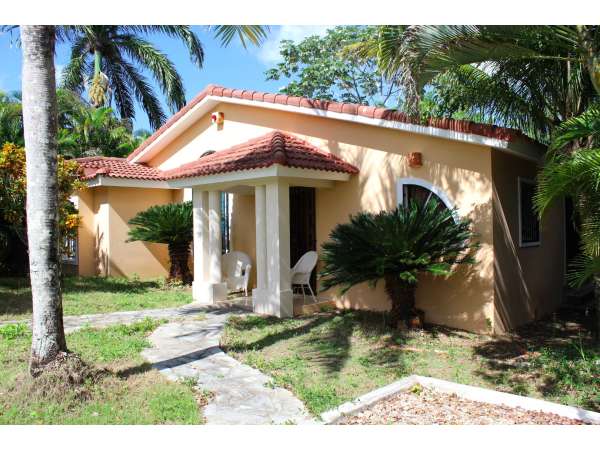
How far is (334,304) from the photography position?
1120 cm

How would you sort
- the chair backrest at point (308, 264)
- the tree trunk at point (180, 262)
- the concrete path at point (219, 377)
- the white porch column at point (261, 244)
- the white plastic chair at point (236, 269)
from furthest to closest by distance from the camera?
the tree trunk at point (180, 262)
the white plastic chair at point (236, 269)
the chair backrest at point (308, 264)
the white porch column at point (261, 244)
the concrete path at point (219, 377)

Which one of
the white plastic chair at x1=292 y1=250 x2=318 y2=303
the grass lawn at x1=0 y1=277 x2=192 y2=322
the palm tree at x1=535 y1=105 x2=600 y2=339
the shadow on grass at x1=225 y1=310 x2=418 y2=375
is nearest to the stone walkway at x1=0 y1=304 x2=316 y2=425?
the shadow on grass at x1=225 y1=310 x2=418 y2=375

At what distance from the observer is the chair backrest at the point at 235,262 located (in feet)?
41.9

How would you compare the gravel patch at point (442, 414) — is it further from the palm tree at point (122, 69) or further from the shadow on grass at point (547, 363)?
the palm tree at point (122, 69)

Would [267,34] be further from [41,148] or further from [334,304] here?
[334,304]

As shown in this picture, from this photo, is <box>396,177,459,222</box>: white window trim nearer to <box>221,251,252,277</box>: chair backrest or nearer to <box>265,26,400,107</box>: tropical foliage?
<box>221,251,252,277</box>: chair backrest

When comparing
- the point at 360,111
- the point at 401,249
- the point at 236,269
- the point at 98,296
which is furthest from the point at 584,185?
the point at 98,296

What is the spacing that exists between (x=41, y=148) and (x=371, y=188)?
658 centimetres

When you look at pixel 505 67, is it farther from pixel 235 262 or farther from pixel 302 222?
pixel 235 262

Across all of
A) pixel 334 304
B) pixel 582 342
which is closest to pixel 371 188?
pixel 334 304

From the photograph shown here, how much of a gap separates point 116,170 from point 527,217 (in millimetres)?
11712

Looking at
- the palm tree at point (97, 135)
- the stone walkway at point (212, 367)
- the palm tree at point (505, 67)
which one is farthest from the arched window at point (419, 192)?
the palm tree at point (97, 135)

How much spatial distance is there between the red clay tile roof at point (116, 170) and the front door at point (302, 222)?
471cm

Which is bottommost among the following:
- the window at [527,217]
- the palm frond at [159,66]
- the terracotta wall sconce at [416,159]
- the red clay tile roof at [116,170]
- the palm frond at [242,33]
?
the window at [527,217]
